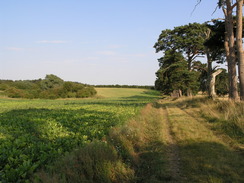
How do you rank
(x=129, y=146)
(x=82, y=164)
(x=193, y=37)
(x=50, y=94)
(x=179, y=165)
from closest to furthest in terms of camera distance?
(x=82, y=164) → (x=179, y=165) → (x=129, y=146) → (x=193, y=37) → (x=50, y=94)

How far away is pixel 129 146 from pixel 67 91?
60136 millimetres

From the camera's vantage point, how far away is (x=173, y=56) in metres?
35.7

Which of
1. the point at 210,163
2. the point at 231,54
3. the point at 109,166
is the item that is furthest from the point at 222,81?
the point at 109,166

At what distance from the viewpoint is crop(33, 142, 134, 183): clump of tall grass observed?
3.41 meters

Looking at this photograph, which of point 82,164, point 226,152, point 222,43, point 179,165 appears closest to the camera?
point 82,164

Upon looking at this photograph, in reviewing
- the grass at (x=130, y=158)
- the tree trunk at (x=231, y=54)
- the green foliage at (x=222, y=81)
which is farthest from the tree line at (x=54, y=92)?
the grass at (x=130, y=158)

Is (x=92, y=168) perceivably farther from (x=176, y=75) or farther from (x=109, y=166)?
(x=176, y=75)

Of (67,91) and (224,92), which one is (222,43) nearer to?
(224,92)

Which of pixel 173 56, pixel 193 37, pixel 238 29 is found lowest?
pixel 238 29

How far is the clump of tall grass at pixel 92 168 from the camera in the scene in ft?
11.2

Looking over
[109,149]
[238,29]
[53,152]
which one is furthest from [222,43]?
[53,152]

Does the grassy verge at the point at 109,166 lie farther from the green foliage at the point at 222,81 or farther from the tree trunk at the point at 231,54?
the green foliage at the point at 222,81

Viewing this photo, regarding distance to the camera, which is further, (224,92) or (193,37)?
(224,92)

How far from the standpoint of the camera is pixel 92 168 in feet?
12.9
